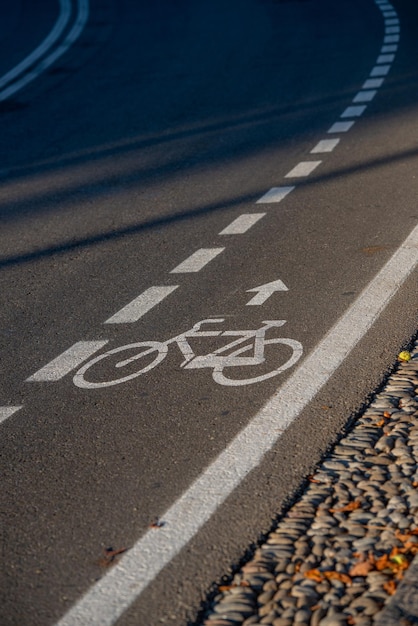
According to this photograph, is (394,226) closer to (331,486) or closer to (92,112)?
(331,486)

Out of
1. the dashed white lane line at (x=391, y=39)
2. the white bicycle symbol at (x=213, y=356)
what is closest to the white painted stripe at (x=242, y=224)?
the white bicycle symbol at (x=213, y=356)

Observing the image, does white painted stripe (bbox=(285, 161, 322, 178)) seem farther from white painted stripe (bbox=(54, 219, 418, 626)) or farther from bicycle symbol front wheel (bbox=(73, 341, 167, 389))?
bicycle symbol front wheel (bbox=(73, 341, 167, 389))

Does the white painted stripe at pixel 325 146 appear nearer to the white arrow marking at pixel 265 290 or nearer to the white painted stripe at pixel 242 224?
the white painted stripe at pixel 242 224

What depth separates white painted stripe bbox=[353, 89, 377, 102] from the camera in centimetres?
1256

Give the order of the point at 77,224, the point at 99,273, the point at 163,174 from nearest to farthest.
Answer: the point at 99,273
the point at 77,224
the point at 163,174

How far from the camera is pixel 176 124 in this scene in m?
12.0

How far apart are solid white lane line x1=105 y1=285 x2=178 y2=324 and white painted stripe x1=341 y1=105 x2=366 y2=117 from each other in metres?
5.59

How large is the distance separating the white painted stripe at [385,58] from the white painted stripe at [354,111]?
10.1 feet

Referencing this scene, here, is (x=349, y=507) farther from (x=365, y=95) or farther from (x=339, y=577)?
(x=365, y=95)

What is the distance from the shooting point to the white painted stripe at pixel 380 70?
1413cm

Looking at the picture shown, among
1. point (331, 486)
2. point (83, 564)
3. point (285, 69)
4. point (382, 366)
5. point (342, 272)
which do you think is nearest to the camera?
point (83, 564)

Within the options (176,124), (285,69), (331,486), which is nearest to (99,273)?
(331,486)

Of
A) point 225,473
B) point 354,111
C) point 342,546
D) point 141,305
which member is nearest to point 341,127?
point 354,111

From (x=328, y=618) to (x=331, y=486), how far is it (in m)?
0.88
